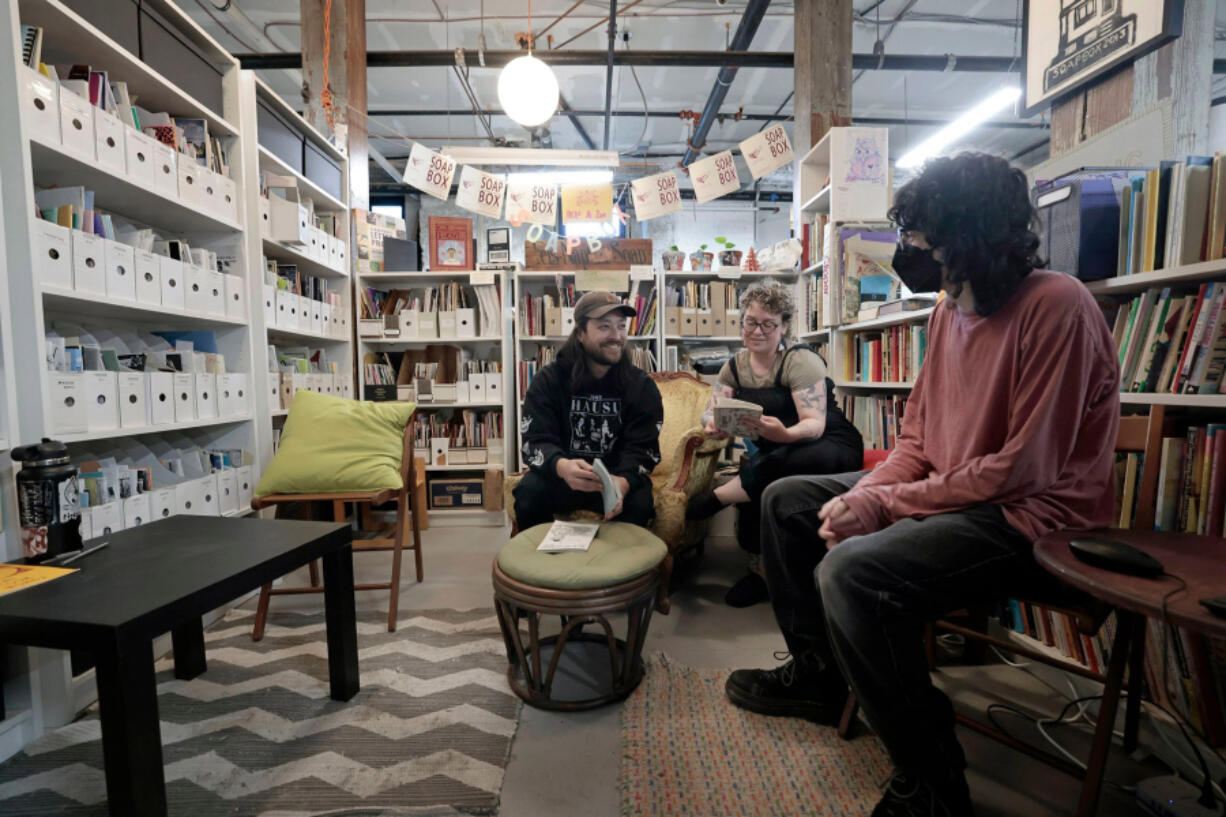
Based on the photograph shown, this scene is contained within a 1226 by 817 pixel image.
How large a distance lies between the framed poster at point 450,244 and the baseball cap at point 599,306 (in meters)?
1.87

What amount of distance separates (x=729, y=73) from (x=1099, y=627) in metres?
4.69

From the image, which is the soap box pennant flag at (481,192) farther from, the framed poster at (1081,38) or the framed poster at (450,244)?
the framed poster at (1081,38)

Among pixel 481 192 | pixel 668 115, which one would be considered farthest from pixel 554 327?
pixel 668 115

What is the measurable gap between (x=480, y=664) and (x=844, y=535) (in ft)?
4.00

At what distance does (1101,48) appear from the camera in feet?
5.41

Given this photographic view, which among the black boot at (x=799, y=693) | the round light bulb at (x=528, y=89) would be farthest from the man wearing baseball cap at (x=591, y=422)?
the round light bulb at (x=528, y=89)

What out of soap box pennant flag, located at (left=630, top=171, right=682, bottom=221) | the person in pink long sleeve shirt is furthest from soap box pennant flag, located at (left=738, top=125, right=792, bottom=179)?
the person in pink long sleeve shirt

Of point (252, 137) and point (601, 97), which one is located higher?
point (601, 97)

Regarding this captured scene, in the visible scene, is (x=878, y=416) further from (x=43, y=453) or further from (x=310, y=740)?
(x=43, y=453)

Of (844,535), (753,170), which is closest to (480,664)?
(844,535)

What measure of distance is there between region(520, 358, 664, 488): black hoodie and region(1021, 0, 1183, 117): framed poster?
65.3 inches

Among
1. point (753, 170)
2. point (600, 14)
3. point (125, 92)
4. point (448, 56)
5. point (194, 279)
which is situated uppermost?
point (600, 14)

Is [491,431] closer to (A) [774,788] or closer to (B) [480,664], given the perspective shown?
(B) [480,664]

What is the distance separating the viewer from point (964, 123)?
5102mm
